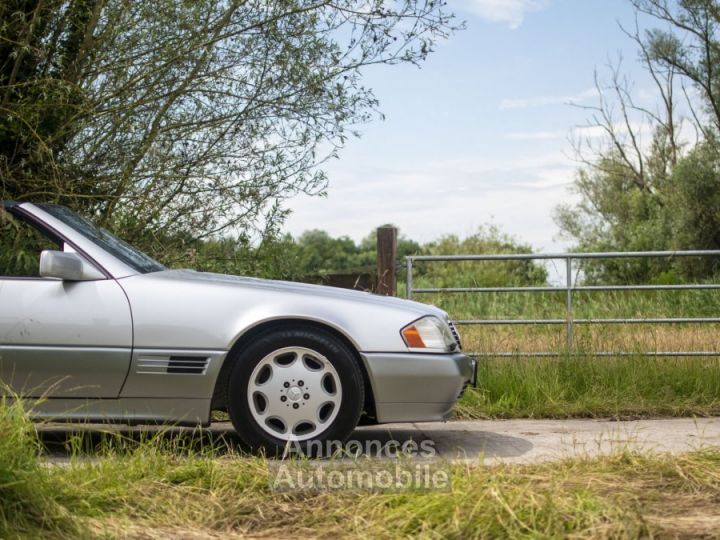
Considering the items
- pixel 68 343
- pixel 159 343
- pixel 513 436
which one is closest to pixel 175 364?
pixel 159 343

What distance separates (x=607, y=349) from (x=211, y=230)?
3.75 meters

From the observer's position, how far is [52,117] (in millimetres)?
7891

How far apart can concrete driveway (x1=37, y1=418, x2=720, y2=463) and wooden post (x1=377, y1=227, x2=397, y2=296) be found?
2.17 meters

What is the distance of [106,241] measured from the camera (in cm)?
618

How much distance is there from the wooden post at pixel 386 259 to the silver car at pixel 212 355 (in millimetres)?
3726

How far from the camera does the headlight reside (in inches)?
225

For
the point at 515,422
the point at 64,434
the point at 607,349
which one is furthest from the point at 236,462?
the point at 607,349

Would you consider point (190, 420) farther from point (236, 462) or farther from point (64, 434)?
point (64, 434)

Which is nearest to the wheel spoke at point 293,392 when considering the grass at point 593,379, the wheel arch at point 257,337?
the wheel arch at point 257,337

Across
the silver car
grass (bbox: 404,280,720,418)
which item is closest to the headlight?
the silver car

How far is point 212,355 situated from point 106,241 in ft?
3.80

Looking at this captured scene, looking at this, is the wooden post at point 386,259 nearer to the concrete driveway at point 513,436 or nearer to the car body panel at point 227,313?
the concrete driveway at point 513,436

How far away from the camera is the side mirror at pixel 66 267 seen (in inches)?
216

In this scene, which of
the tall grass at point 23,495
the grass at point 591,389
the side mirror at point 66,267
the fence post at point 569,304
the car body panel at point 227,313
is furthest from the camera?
the fence post at point 569,304
